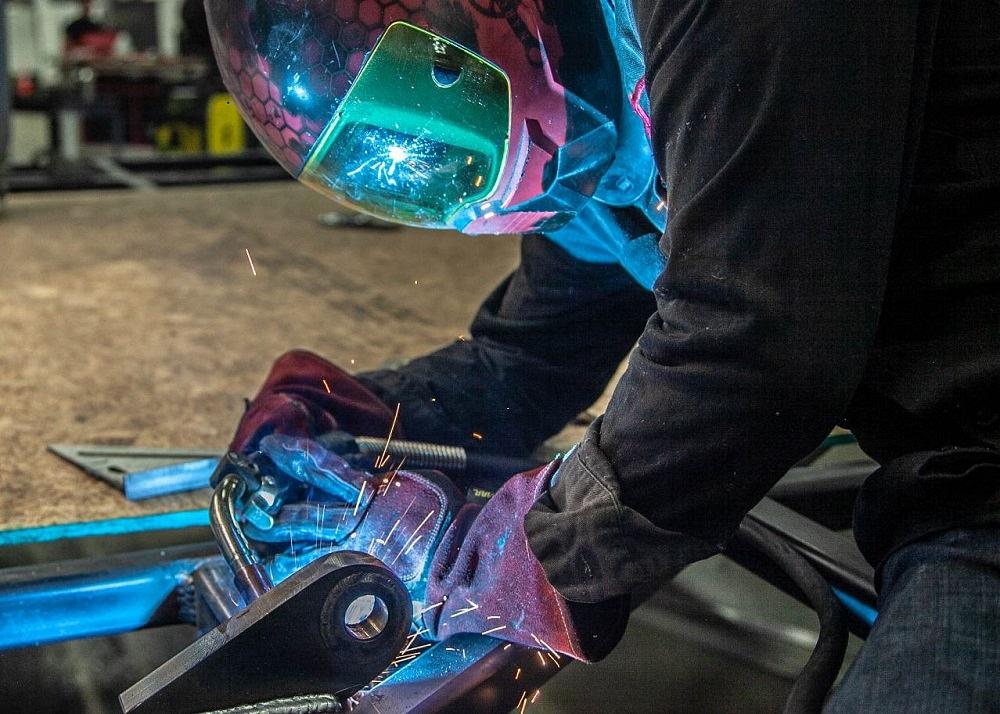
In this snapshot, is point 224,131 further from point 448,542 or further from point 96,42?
point 448,542

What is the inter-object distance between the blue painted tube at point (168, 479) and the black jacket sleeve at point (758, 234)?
819 millimetres

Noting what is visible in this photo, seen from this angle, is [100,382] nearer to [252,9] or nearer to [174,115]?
[252,9]

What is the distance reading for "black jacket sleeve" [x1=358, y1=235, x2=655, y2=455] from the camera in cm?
138

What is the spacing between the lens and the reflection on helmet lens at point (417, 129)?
0.93 meters

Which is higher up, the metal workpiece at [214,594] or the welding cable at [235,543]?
the welding cable at [235,543]

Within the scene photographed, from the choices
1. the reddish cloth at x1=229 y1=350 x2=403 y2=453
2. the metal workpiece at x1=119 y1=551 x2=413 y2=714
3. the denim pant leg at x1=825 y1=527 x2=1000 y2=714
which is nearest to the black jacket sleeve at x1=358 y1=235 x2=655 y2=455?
the reddish cloth at x1=229 y1=350 x2=403 y2=453

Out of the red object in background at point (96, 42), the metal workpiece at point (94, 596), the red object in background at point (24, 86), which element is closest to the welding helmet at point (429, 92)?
the metal workpiece at point (94, 596)

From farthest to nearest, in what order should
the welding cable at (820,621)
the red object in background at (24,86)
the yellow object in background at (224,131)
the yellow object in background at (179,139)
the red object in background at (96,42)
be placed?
the red object in background at (24,86)
the red object in background at (96,42)
the yellow object in background at (179,139)
the yellow object in background at (224,131)
the welding cable at (820,621)

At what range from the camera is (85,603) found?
120 cm

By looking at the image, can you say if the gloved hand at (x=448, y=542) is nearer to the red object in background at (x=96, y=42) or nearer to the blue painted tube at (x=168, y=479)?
the blue painted tube at (x=168, y=479)

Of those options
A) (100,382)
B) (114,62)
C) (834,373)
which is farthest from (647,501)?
(114,62)

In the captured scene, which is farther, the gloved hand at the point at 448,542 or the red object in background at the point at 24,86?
the red object in background at the point at 24,86

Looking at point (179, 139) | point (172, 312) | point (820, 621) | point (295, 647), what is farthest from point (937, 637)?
point (179, 139)

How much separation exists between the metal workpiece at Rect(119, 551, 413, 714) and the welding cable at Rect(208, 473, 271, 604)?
93mm
